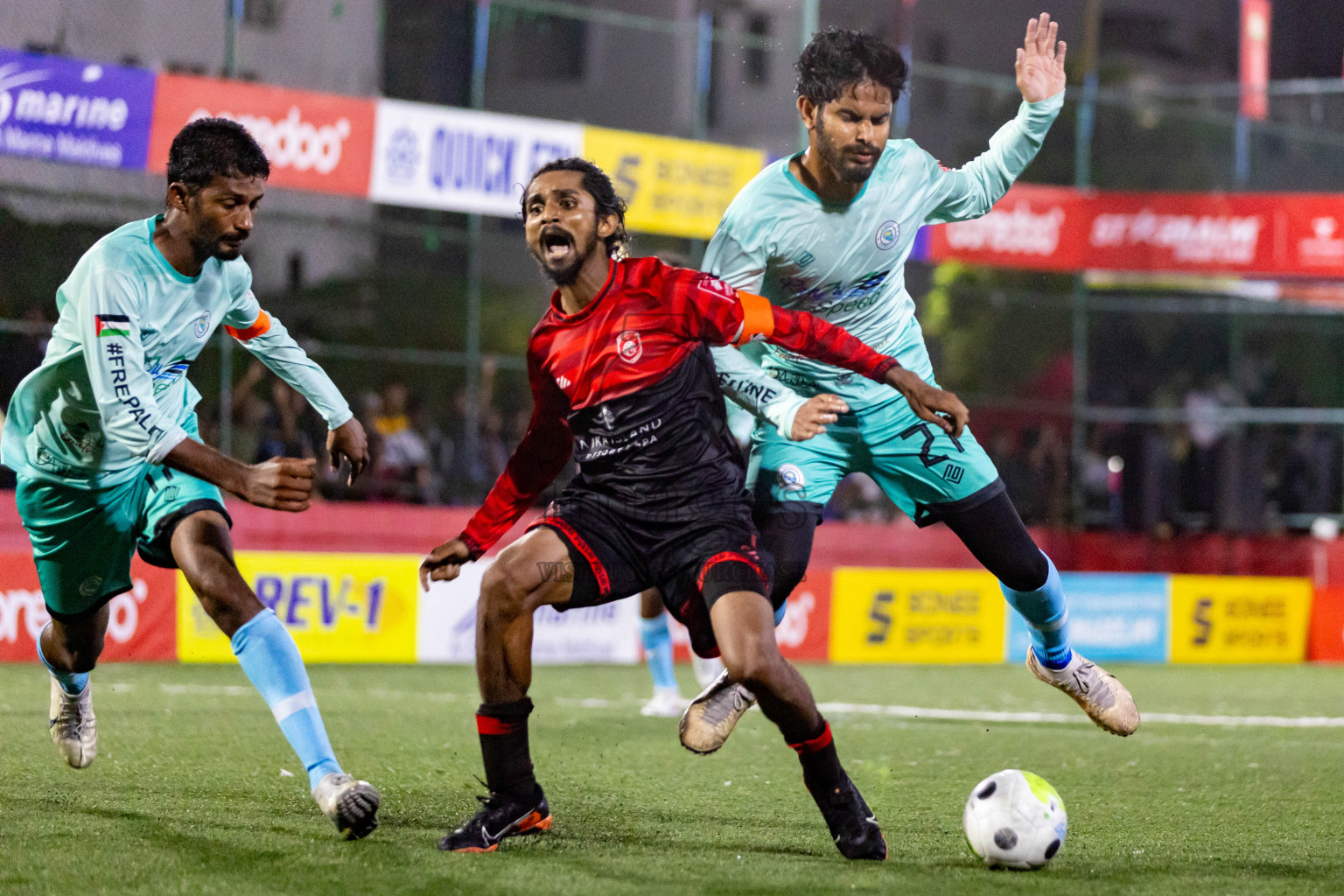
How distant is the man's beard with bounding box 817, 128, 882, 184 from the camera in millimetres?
5410

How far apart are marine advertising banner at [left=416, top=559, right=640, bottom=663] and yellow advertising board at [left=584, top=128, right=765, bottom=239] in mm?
4512

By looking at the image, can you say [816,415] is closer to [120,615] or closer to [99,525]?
[99,525]

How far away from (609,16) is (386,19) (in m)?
2.35

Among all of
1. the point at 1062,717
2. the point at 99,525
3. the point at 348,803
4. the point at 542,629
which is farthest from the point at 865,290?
the point at 542,629

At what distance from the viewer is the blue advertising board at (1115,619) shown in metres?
15.5

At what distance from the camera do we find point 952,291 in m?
20.8

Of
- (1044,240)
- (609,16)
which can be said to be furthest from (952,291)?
(609,16)

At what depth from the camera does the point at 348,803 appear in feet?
15.2

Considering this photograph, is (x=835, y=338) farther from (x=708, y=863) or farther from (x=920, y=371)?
(x=708, y=863)

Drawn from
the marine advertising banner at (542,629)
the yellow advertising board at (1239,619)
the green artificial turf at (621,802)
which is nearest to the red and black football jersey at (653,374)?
the green artificial turf at (621,802)

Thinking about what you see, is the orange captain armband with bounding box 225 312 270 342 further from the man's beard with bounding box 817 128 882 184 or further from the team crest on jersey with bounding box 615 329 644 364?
the man's beard with bounding box 817 128 882 184

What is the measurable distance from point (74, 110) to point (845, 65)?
381 inches

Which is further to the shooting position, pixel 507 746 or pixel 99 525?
pixel 99 525

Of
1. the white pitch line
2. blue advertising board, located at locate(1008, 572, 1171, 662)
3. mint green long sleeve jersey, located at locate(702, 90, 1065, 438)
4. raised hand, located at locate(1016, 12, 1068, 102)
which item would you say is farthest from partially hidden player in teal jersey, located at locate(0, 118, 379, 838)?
blue advertising board, located at locate(1008, 572, 1171, 662)
